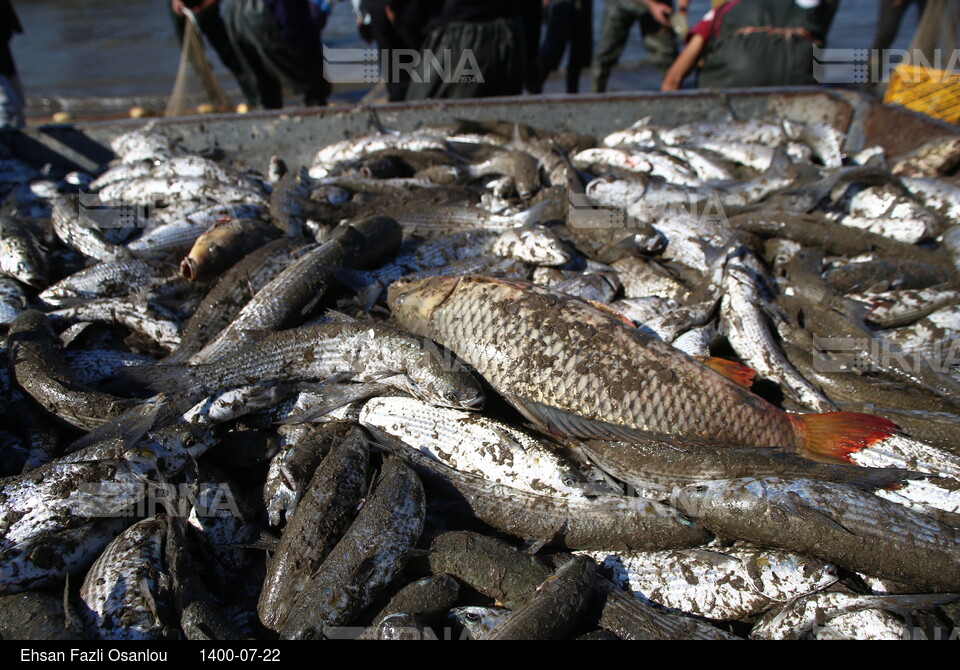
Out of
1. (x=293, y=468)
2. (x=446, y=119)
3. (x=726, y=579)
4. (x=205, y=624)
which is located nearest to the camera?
(x=205, y=624)

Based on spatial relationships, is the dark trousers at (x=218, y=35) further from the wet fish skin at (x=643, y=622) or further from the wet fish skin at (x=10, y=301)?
the wet fish skin at (x=643, y=622)

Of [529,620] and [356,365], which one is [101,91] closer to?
[356,365]

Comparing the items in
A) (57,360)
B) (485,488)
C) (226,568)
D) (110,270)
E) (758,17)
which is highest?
(758,17)

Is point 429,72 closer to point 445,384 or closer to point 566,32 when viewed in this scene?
point 566,32

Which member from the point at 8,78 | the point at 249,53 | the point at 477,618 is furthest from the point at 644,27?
the point at 477,618

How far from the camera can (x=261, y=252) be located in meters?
3.48

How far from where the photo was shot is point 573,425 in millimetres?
2592

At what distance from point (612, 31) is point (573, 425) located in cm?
866

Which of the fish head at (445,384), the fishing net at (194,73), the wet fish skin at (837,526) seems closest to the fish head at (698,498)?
the wet fish skin at (837,526)

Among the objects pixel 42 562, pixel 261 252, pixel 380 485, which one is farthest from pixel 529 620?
pixel 261 252

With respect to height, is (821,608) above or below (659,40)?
below

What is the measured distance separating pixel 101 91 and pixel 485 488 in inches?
592

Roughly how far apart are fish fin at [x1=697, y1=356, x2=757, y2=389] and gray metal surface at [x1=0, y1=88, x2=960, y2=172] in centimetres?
364

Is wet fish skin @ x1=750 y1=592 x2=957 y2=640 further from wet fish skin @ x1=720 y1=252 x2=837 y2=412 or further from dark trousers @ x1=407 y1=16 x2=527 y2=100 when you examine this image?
dark trousers @ x1=407 y1=16 x2=527 y2=100
